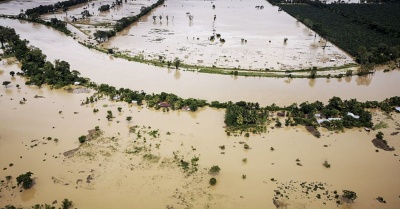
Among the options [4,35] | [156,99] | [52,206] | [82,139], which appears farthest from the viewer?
[4,35]

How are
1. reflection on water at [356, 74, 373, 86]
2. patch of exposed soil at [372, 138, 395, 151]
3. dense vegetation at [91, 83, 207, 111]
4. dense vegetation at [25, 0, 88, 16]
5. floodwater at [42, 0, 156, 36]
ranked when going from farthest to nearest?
dense vegetation at [25, 0, 88, 16] → floodwater at [42, 0, 156, 36] → reflection on water at [356, 74, 373, 86] → dense vegetation at [91, 83, 207, 111] → patch of exposed soil at [372, 138, 395, 151]

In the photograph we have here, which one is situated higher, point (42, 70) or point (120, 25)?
point (120, 25)

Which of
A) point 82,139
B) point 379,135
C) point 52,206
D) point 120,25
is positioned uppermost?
point 120,25

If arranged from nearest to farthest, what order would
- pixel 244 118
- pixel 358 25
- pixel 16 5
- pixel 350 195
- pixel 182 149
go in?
pixel 350 195
pixel 182 149
pixel 244 118
pixel 358 25
pixel 16 5

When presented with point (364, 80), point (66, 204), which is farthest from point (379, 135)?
point (66, 204)

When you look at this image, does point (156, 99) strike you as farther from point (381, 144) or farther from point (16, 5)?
point (16, 5)

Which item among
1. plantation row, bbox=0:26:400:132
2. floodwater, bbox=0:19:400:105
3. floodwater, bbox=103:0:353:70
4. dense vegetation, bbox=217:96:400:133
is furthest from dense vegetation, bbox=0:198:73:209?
floodwater, bbox=103:0:353:70

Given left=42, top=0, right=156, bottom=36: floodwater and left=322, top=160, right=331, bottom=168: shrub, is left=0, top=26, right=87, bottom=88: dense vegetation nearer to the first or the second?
left=42, top=0, right=156, bottom=36: floodwater
